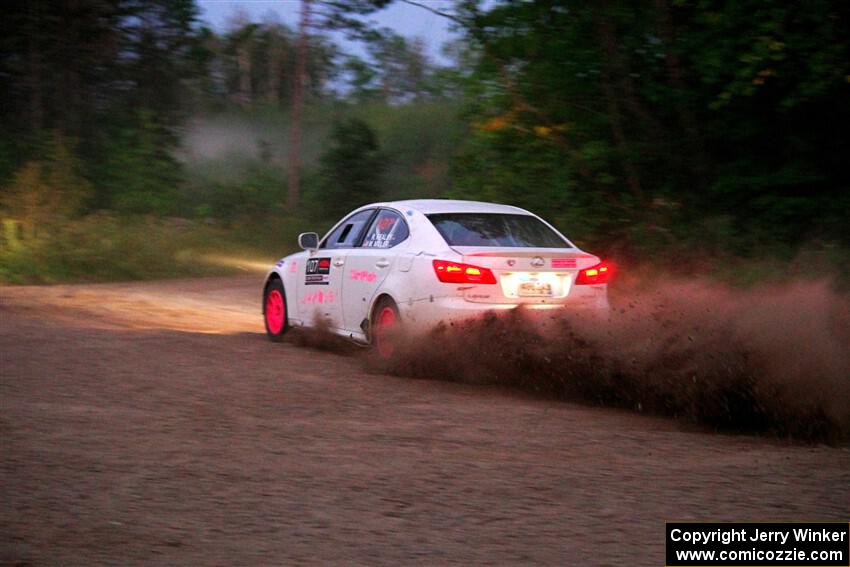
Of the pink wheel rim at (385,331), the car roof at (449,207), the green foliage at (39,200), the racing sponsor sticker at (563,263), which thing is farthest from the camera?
the green foliage at (39,200)

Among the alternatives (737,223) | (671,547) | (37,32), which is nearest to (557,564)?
(671,547)

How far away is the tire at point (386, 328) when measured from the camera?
9633 millimetres

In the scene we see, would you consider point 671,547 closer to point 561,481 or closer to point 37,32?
point 561,481

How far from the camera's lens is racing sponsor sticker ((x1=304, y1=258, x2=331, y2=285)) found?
11203mm

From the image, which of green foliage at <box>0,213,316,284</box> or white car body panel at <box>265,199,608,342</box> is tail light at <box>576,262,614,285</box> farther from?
green foliage at <box>0,213,316,284</box>

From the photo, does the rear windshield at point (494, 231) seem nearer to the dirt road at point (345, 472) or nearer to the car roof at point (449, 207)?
the car roof at point (449, 207)

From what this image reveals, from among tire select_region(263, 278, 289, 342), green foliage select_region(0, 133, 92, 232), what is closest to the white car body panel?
tire select_region(263, 278, 289, 342)

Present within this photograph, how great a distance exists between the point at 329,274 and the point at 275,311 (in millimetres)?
1524

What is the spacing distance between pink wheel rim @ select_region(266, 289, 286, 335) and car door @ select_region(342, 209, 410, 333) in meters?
1.69

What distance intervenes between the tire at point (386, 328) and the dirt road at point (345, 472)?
48 centimetres

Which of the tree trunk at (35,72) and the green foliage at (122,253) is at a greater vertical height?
the tree trunk at (35,72)

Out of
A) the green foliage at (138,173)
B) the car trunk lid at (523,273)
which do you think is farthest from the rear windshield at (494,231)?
the green foliage at (138,173)

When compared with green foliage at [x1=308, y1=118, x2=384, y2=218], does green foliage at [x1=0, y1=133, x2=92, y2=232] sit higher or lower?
lower

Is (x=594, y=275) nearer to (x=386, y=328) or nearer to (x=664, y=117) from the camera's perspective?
(x=386, y=328)
